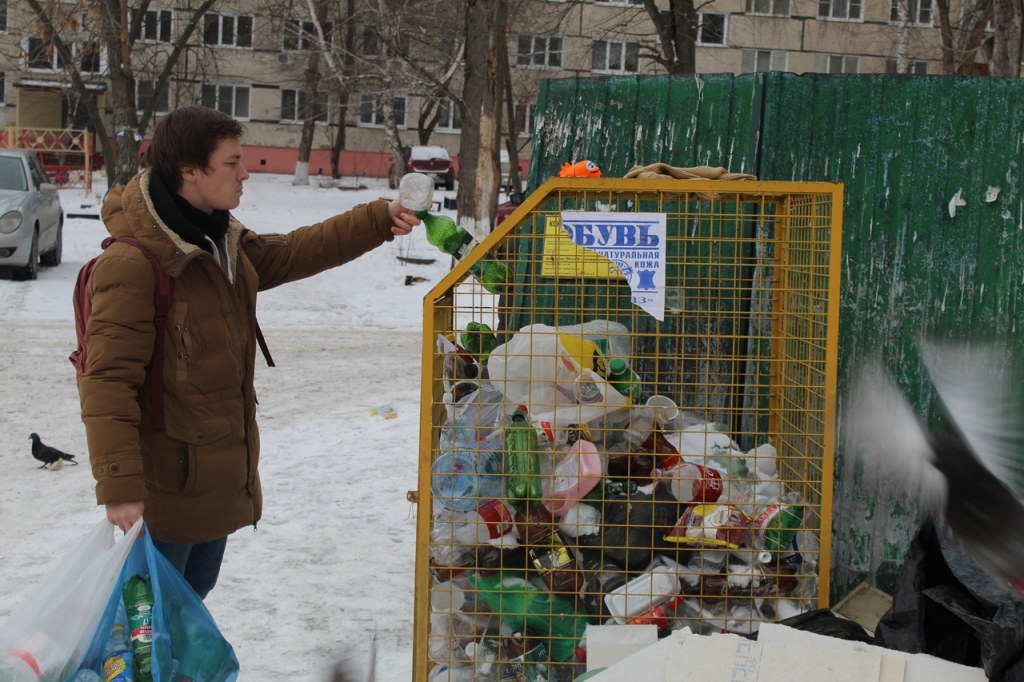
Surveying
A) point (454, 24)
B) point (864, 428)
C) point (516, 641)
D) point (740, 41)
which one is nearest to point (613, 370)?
point (516, 641)

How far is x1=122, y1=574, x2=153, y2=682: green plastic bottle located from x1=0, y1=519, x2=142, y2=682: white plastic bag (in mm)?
54

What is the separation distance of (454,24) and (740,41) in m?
18.3

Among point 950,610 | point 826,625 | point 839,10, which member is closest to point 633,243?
point 826,625

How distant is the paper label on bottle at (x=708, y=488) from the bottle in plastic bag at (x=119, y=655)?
1712 millimetres

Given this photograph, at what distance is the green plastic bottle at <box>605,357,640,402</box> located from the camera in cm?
327

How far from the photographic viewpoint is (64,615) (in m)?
2.62

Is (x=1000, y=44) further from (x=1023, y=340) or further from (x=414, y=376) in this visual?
(x=1023, y=340)

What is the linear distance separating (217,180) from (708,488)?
1777 millimetres

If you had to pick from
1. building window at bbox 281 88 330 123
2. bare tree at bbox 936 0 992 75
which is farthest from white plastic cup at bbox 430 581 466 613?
building window at bbox 281 88 330 123

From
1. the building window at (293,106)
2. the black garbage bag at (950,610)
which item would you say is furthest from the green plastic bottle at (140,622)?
the building window at (293,106)

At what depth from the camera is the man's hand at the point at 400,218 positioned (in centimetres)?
325

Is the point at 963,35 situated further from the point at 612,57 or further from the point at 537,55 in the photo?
the point at 612,57

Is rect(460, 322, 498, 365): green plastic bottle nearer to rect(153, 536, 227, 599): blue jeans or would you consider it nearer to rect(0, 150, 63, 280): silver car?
rect(153, 536, 227, 599): blue jeans

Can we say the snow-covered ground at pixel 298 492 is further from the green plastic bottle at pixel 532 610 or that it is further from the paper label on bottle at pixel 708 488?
the paper label on bottle at pixel 708 488
